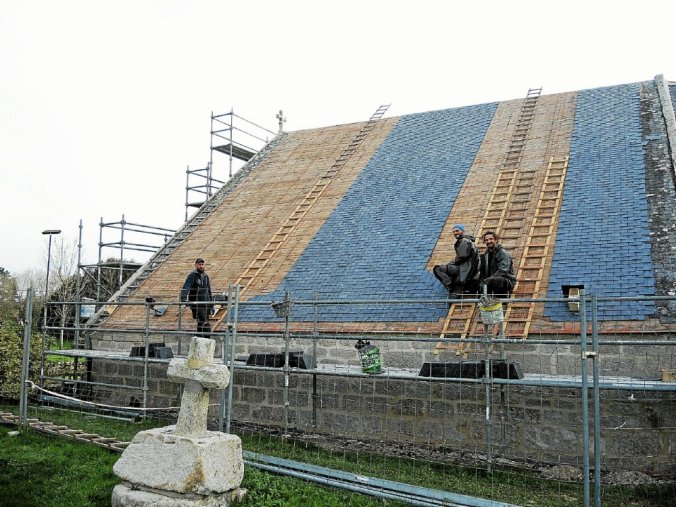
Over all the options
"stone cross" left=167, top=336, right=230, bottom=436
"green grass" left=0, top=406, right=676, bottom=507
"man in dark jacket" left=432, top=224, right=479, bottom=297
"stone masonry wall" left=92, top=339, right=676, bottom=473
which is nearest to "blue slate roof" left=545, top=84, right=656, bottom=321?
"stone masonry wall" left=92, top=339, right=676, bottom=473

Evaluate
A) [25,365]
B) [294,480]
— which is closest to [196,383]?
[294,480]

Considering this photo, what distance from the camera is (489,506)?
6.28 metres

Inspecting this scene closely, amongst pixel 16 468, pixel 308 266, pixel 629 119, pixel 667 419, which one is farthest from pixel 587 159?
pixel 16 468

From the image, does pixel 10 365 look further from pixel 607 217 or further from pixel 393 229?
pixel 607 217

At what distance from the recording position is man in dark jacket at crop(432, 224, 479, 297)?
11070mm

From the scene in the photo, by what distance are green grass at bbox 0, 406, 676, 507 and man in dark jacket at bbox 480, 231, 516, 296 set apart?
2.99 m

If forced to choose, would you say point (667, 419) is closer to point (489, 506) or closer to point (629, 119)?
point (489, 506)

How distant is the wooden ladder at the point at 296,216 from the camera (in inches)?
601

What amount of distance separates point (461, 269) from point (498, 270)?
3.64 feet

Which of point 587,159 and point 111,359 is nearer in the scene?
point 111,359

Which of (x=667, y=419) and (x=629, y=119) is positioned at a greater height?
(x=629, y=119)

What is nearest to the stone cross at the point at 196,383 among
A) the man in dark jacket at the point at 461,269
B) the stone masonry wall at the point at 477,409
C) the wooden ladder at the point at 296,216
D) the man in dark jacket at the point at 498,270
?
the stone masonry wall at the point at 477,409

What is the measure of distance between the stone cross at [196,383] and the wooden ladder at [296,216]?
6200 millimetres

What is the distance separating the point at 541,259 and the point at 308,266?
5.46 metres
